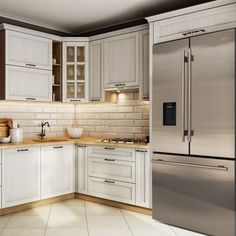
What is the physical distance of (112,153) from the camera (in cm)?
422

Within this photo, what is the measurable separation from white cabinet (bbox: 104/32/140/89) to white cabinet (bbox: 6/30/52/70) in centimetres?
87

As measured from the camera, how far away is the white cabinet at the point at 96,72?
15.5 ft

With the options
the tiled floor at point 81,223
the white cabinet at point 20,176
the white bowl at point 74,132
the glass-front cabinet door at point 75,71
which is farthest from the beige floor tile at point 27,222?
the glass-front cabinet door at point 75,71

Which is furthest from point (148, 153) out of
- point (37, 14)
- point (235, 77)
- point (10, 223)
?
point (37, 14)

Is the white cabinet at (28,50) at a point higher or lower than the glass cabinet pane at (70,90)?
higher

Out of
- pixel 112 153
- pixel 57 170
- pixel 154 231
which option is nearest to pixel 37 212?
pixel 57 170

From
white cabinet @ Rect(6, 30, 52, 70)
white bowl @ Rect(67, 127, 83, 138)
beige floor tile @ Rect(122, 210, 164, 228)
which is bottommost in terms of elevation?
beige floor tile @ Rect(122, 210, 164, 228)

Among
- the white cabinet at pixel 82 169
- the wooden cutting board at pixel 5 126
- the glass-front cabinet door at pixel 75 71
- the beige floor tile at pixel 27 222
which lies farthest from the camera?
the glass-front cabinet door at pixel 75 71

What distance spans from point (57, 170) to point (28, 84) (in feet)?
4.18

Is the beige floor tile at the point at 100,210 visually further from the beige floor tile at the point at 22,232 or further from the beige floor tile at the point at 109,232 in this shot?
the beige floor tile at the point at 22,232

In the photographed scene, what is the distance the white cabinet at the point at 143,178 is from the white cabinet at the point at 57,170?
1.15m

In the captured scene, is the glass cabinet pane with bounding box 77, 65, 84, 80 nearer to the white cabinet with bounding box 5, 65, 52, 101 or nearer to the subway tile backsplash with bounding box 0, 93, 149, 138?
the white cabinet with bounding box 5, 65, 52, 101

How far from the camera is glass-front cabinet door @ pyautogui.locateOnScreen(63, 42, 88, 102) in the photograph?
4.89 metres

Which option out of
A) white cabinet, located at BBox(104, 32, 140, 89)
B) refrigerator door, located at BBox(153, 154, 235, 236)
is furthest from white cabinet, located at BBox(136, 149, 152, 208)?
white cabinet, located at BBox(104, 32, 140, 89)
